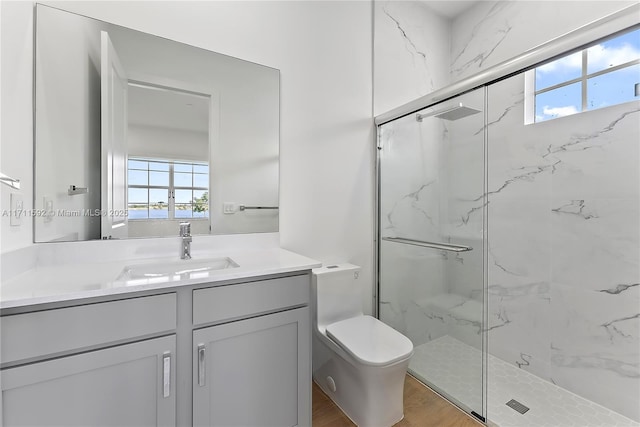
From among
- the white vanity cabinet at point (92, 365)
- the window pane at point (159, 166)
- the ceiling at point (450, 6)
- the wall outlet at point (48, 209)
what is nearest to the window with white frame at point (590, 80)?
the ceiling at point (450, 6)

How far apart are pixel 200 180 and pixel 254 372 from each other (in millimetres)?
1002

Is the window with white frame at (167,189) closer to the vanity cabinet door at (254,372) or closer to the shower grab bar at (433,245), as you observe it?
the vanity cabinet door at (254,372)

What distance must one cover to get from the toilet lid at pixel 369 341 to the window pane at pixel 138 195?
1.20 meters

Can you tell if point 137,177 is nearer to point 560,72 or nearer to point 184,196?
point 184,196

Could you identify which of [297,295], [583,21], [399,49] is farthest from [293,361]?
[583,21]

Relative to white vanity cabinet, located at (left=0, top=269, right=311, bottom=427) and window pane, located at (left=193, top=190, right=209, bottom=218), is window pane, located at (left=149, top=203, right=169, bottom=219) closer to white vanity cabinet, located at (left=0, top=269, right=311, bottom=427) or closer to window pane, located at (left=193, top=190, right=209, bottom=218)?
window pane, located at (left=193, top=190, right=209, bottom=218)

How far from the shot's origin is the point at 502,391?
1768mm

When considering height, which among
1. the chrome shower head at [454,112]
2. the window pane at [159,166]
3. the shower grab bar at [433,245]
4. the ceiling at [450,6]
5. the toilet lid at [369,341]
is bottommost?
the toilet lid at [369,341]

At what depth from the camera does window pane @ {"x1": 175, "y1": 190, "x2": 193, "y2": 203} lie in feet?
4.96

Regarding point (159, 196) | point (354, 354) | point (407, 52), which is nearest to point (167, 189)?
point (159, 196)

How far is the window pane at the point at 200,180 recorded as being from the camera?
155cm

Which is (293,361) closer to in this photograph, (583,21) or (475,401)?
(475,401)

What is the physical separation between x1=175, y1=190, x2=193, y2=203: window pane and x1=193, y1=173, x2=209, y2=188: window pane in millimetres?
56

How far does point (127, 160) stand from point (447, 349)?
Result: 2.10m
